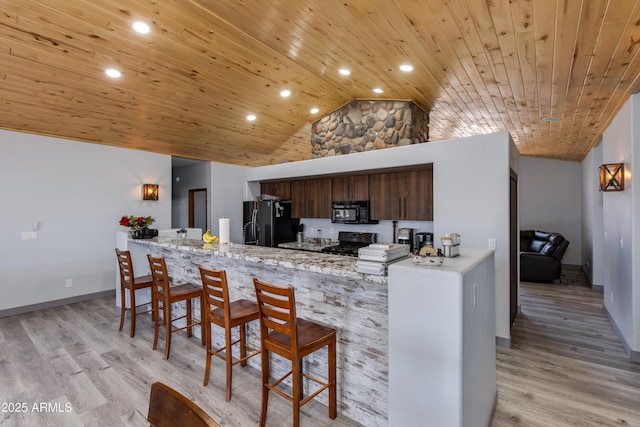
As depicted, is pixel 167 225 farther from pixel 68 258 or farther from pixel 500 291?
pixel 500 291

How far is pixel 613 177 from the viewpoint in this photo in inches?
140

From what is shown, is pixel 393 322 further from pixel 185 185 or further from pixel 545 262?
pixel 185 185

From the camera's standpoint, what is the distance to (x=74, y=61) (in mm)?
3471

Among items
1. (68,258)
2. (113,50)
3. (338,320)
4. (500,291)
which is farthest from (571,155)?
(68,258)

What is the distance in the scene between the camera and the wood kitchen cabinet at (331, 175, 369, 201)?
509 cm

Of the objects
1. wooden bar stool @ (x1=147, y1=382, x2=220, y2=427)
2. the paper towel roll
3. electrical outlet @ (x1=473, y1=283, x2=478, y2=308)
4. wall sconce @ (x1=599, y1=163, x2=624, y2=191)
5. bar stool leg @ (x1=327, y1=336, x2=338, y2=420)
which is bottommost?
bar stool leg @ (x1=327, y1=336, x2=338, y2=420)

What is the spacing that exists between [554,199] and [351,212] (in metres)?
6.43

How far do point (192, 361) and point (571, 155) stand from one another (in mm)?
8718

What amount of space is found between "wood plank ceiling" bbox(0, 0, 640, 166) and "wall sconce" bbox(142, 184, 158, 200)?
2.79 feet

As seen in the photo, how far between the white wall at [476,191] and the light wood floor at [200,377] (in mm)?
715

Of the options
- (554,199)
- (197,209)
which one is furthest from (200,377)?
(554,199)

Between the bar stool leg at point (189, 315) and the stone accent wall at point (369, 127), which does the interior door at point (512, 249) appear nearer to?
the stone accent wall at point (369, 127)

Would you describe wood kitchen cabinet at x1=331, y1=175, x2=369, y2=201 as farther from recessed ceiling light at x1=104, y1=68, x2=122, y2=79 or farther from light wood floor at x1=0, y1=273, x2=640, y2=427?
recessed ceiling light at x1=104, y1=68, x2=122, y2=79

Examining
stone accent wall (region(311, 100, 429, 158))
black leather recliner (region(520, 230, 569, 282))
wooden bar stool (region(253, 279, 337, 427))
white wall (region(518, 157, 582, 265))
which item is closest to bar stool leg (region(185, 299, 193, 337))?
wooden bar stool (region(253, 279, 337, 427))
